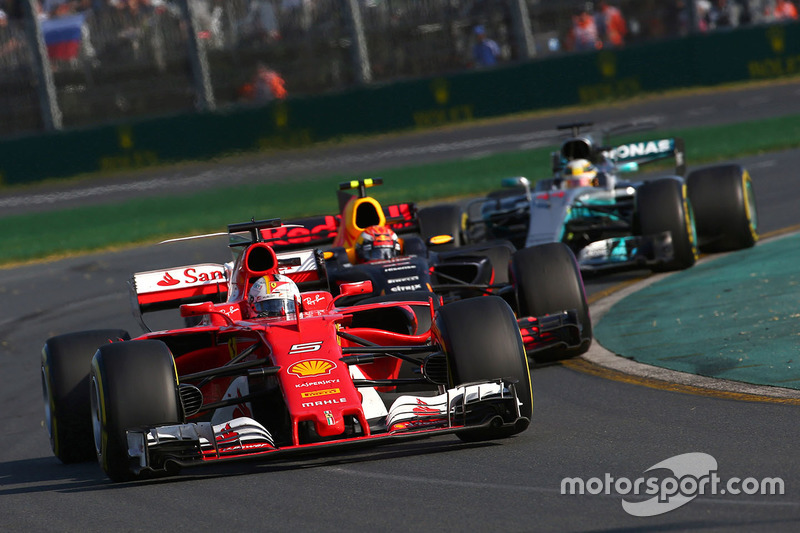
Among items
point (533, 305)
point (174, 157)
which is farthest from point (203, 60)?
point (533, 305)

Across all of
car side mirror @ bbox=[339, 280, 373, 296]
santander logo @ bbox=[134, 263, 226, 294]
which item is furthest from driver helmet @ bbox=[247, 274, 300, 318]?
santander logo @ bbox=[134, 263, 226, 294]

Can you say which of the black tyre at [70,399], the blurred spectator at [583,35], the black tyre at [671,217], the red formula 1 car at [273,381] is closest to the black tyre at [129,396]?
the red formula 1 car at [273,381]

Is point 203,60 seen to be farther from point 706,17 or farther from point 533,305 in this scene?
point 533,305

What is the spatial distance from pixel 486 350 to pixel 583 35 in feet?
92.7

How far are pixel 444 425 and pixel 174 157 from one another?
26.9 metres

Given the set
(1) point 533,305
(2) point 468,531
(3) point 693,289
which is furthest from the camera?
(3) point 693,289

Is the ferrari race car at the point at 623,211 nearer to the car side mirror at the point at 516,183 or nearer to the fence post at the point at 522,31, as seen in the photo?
the car side mirror at the point at 516,183

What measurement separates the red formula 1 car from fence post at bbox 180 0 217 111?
25177 millimetres

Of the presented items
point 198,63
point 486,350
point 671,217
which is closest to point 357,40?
point 198,63

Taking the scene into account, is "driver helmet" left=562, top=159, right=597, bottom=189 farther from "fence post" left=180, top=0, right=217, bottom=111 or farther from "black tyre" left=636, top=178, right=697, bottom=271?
"fence post" left=180, top=0, right=217, bottom=111

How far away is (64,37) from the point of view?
115ft

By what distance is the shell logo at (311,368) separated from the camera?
26.0 feet

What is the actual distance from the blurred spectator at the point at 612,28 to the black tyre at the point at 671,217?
21.2 m

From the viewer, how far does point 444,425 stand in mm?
7848
